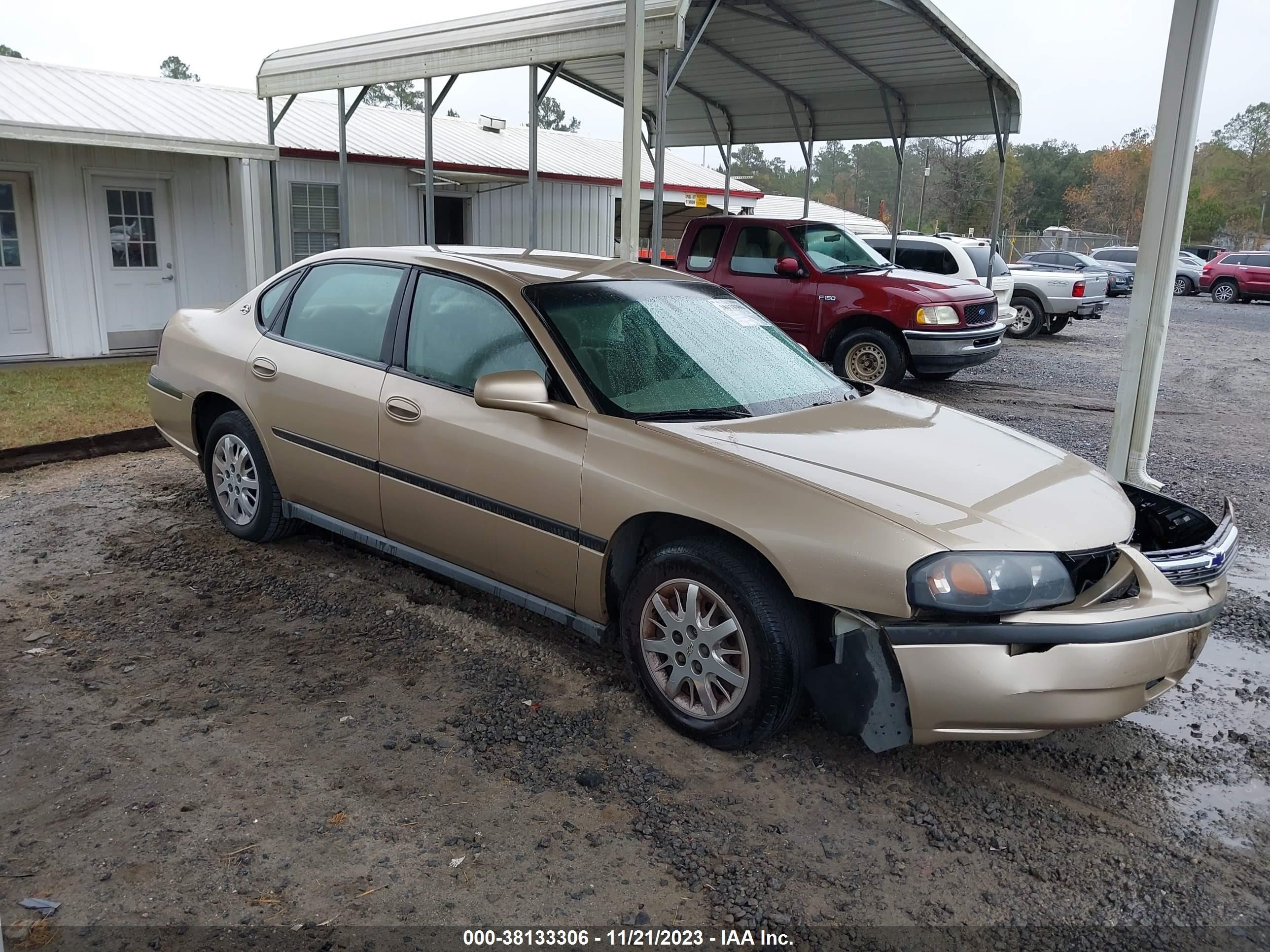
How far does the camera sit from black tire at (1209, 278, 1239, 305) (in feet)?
97.5

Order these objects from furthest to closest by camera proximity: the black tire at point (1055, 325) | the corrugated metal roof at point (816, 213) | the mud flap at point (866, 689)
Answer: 1. the corrugated metal roof at point (816, 213)
2. the black tire at point (1055, 325)
3. the mud flap at point (866, 689)

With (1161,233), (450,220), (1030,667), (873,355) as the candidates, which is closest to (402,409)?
(1030,667)

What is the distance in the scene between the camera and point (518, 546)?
3.87m

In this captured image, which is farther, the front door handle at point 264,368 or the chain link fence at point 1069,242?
the chain link fence at point 1069,242

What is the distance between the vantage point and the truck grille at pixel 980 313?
10.7 meters

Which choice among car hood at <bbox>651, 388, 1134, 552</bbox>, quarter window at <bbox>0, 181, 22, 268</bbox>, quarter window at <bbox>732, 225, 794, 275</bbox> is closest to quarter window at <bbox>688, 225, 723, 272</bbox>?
quarter window at <bbox>732, 225, 794, 275</bbox>

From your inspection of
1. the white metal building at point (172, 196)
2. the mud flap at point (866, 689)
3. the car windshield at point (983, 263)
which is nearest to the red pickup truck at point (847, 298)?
the car windshield at point (983, 263)

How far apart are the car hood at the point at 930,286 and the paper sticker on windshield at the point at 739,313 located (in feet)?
20.5

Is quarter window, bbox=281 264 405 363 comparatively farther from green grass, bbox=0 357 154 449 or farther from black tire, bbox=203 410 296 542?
green grass, bbox=0 357 154 449

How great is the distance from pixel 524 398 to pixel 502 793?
1.42 metres

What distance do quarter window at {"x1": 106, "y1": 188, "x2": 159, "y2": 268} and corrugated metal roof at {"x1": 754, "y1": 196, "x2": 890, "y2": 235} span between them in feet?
63.1

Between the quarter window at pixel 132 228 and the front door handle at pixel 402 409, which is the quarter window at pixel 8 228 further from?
the front door handle at pixel 402 409

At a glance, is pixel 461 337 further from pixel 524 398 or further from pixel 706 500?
pixel 706 500

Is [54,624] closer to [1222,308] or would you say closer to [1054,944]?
[1054,944]
